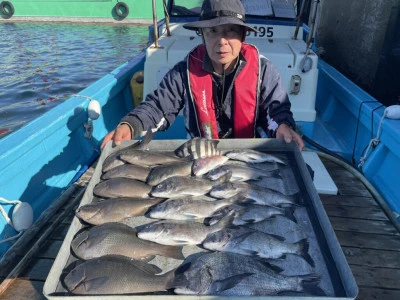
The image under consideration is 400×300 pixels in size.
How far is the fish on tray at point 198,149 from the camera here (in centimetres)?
228

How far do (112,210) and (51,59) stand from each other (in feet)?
41.9

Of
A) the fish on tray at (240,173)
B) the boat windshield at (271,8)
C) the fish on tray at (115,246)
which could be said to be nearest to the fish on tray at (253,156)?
the fish on tray at (240,173)

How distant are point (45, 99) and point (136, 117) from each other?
732 centimetres

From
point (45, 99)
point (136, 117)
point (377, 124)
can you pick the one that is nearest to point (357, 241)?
point (377, 124)

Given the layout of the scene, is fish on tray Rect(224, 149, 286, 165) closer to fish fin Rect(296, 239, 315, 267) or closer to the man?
the man

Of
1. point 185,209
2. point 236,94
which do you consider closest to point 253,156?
point 185,209

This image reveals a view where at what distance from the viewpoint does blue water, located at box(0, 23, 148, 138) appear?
870cm

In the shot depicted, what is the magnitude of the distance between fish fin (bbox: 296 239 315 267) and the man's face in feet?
5.21

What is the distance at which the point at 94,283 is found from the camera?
143 centimetres

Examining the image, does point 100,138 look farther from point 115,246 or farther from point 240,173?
point 115,246

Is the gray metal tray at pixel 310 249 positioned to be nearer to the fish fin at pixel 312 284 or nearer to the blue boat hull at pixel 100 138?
the fish fin at pixel 312 284

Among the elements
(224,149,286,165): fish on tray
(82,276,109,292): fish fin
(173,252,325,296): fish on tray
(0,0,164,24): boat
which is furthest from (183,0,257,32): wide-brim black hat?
(0,0,164,24): boat

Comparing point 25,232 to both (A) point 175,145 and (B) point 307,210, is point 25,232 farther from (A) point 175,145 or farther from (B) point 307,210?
(B) point 307,210

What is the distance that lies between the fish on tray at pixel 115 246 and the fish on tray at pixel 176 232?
0.03 m
